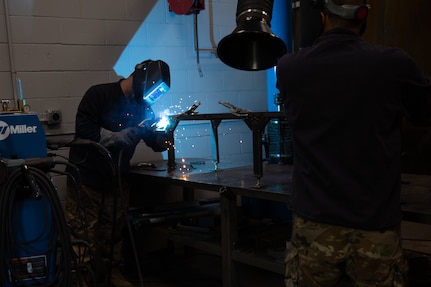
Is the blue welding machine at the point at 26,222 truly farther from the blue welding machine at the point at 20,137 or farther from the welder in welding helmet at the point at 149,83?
the welder in welding helmet at the point at 149,83

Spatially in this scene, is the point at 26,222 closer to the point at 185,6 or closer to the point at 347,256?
the point at 347,256

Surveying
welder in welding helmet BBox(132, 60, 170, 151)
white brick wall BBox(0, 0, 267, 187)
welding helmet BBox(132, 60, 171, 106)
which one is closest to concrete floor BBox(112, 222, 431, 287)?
white brick wall BBox(0, 0, 267, 187)

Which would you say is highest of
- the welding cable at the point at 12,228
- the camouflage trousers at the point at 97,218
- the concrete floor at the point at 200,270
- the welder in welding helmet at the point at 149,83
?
the welder in welding helmet at the point at 149,83

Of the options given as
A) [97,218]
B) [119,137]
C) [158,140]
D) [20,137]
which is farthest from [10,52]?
[20,137]

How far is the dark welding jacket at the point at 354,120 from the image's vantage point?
4.67 ft

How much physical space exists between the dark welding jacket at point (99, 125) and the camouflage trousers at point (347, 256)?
1596mm

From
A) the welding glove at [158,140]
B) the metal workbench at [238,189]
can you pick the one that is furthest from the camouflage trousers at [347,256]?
the welding glove at [158,140]

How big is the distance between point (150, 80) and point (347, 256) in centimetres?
176

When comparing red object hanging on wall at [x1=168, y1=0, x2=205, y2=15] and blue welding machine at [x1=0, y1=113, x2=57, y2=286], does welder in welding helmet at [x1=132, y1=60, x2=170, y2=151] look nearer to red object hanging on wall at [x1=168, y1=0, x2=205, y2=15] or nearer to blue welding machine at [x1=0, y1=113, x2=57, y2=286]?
red object hanging on wall at [x1=168, y1=0, x2=205, y2=15]

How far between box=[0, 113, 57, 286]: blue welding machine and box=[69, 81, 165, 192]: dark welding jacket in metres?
1.07

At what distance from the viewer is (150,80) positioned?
9.51 ft

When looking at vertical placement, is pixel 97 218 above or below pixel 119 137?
below

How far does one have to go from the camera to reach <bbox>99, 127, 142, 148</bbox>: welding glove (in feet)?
9.41

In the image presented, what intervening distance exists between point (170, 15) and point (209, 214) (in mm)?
1594
